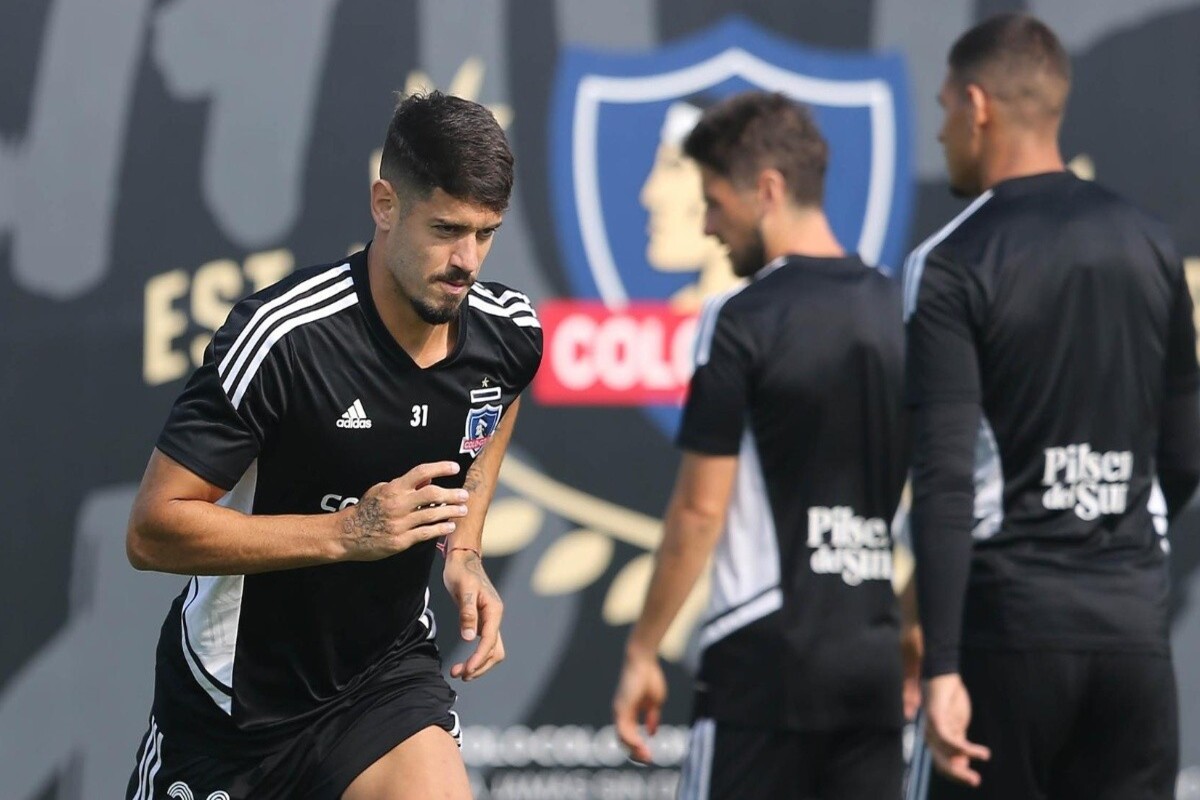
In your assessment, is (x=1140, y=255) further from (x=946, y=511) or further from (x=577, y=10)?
(x=577, y=10)

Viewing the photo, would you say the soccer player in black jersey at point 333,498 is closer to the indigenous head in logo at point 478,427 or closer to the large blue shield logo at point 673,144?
the indigenous head in logo at point 478,427

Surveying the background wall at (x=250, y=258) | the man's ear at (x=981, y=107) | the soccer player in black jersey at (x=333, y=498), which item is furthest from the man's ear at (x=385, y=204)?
the background wall at (x=250, y=258)

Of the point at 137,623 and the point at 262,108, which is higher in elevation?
the point at 262,108

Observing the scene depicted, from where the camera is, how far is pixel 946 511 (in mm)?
2988

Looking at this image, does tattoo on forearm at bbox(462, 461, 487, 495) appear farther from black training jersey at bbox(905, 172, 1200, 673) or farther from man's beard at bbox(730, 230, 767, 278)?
black training jersey at bbox(905, 172, 1200, 673)

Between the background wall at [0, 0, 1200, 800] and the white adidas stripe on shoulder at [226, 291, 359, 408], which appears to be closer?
the white adidas stripe on shoulder at [226, 291, 359, 408]

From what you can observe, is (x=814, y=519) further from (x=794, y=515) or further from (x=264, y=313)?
(x=264, y=313)

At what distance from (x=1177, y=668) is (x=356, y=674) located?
9.77ft

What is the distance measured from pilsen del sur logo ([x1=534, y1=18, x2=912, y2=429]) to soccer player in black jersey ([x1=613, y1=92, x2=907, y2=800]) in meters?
1.61

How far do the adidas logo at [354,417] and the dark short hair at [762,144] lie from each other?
1053 millimetres

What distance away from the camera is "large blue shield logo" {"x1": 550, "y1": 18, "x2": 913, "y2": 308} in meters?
5.07

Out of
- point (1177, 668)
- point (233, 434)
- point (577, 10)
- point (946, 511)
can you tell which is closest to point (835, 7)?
point (577, 10)

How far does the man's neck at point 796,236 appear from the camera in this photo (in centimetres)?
360

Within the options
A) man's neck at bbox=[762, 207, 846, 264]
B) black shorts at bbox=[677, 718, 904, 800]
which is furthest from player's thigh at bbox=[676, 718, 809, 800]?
→ man's neck at bbox=[762, 207, 846, 264]
